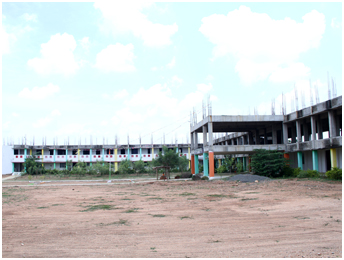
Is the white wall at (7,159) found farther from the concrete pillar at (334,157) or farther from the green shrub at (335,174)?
the green shrub at (335,174)

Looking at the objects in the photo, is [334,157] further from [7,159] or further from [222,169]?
[7,159]

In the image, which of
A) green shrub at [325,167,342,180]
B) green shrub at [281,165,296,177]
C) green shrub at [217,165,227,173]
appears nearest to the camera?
green shrub at [325,167,342,180]

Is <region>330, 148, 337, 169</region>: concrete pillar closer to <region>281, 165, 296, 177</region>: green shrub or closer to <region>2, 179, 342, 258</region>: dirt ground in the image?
<region>281, 165, 296, 177</region>: green shrub

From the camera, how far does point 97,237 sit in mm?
8047

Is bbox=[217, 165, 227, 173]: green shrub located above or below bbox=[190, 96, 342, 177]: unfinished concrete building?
below

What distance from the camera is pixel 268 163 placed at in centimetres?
3031

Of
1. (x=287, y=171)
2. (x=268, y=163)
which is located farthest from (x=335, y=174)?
(x=268, y=163)

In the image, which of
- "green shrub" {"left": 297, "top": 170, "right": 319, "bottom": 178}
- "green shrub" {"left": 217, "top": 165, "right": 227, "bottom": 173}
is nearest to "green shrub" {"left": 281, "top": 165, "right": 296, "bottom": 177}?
"green shrub" {"left": 297, "top": 170, "right": 319, "bottom": 178}

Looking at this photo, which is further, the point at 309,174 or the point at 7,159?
the point at 7,159

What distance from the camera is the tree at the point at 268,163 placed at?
98.9 feet

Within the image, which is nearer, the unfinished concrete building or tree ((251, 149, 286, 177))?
the unfinished concrete building

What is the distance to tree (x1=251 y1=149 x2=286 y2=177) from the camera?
3016 cm

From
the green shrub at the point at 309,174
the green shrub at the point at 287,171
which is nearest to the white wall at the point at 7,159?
the green shrub at the point at 287,171

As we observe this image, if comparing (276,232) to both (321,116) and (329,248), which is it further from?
(321,116)
